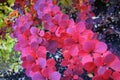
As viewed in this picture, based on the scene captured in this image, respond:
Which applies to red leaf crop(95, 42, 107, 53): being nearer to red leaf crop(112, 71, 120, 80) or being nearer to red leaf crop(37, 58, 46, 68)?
red leaf crop(112, 71, 120, 80)

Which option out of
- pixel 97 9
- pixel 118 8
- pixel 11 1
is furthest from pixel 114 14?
pixel 11 1

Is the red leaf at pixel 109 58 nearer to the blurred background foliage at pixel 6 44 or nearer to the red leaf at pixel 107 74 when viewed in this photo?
the red leaf at pixel 107 74

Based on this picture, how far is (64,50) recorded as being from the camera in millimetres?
1205

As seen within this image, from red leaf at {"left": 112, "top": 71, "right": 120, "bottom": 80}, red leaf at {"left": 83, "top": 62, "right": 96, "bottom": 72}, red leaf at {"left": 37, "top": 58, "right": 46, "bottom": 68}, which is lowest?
red leaf at {"left": 112, "top": 71, "right": 120, "bottom": 80}

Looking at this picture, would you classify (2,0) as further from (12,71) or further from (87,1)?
(12,71)

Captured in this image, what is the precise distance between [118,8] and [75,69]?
2358mm

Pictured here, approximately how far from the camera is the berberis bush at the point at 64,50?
1.00m

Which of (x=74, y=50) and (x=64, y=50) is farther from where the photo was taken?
Answer: (x=64, y=50)

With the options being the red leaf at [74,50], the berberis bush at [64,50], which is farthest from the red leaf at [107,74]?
the red leaf at [74,50]

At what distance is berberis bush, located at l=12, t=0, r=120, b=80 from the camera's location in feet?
3.28

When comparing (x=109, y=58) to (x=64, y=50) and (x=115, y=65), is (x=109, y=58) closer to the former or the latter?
(x=115, y=65)

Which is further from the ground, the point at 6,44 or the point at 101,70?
the point at 101,70

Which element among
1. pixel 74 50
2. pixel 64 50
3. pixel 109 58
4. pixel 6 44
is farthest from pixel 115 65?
pixel 6 44

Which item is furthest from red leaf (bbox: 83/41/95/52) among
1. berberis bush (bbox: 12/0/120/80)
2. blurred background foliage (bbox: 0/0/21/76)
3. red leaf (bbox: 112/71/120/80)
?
blurred background foliage (bbox: 0/0/21/76)
